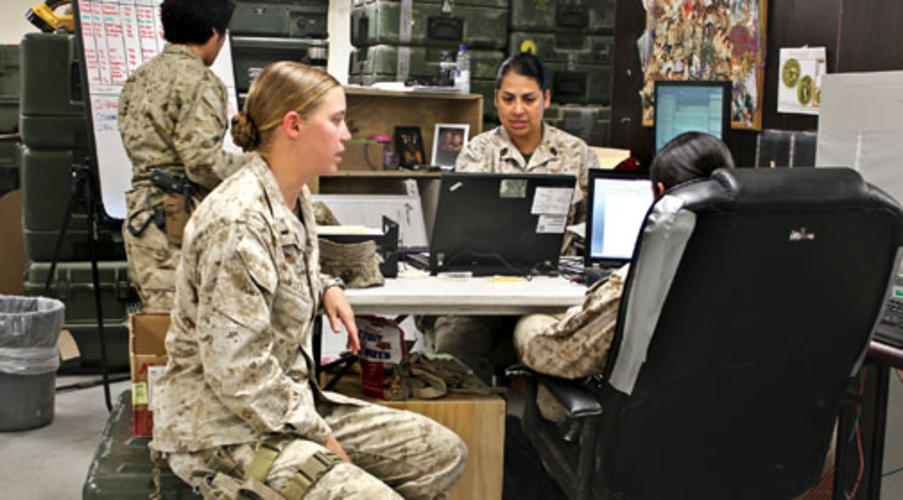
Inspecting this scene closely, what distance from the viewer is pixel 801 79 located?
11.3ft

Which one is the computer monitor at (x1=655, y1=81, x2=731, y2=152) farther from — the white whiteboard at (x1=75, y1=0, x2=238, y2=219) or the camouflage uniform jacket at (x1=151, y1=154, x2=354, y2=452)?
the white whiteboard at (x1=75, y1=0, x2=238, y2=219)

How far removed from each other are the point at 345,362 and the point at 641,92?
231cm

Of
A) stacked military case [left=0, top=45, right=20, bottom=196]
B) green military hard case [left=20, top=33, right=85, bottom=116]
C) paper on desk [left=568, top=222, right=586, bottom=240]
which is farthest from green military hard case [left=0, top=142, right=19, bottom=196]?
paper on desk [left=568, top=222, right=586, bottom=240]

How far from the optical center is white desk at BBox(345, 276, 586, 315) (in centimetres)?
266

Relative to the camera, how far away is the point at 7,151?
5355mm

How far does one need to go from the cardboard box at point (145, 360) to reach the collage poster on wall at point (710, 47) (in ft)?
7.20

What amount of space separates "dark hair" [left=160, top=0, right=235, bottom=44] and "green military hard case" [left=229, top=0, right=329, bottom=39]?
1879 millimetres

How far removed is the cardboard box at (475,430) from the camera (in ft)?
8.67

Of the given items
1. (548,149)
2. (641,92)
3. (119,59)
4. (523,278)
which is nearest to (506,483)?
(523,278)

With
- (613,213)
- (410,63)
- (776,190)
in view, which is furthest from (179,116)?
(776,190)

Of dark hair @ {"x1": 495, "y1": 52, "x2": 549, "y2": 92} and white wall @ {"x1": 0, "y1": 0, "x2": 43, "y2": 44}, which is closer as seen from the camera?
dark hair @ {"x1": 495, "y1": 52, "x2": 549, "y2": 92}

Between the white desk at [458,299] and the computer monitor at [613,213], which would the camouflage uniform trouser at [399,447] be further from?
the computer monitor at [613,213]

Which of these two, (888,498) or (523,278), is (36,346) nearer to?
(523,278)

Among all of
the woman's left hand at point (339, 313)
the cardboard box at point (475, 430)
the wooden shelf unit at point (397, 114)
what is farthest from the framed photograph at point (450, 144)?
the woman's left hand at point (339, 313)
